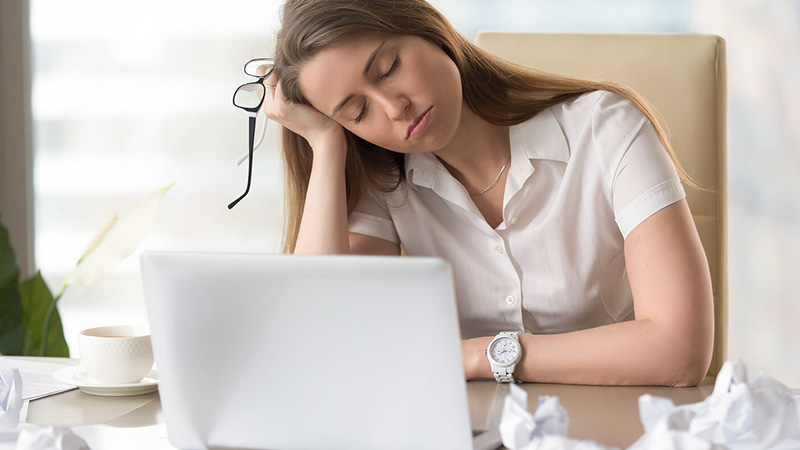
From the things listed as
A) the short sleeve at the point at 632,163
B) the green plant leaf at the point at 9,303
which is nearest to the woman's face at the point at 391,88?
the short sleeve at the point at 632,163

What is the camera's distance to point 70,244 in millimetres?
2611

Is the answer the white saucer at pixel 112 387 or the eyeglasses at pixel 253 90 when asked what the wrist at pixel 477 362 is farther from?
the eyeglasses at pixel 253 90

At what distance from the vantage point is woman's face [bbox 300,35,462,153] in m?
1.17

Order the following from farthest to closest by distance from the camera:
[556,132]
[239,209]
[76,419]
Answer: [239,209] → [556,132] → [76,419]

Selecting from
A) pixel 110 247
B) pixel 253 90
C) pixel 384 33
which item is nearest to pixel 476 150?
pixel 384 33

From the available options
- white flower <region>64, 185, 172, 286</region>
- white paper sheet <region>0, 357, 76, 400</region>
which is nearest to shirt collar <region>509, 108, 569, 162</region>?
white flower <region>64, 185, 172, 286</region>

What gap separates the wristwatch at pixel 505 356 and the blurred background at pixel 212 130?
1.49 metres

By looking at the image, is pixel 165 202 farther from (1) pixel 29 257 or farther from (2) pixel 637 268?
(2) pixel 637 268

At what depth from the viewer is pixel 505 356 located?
101cm

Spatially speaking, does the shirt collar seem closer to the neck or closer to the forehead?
the neck

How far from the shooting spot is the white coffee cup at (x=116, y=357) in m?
0.97

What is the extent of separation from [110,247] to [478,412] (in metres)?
0.83

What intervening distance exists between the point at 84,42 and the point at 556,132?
1804mm

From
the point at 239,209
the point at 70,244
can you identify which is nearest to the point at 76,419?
the point at 239,209
